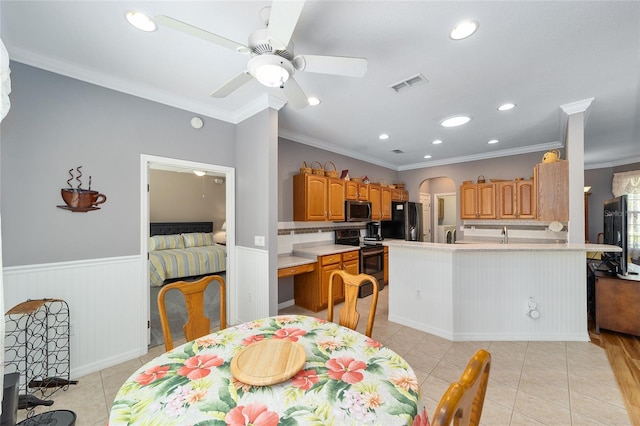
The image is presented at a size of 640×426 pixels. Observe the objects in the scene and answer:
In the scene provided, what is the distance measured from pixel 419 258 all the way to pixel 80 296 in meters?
3.46

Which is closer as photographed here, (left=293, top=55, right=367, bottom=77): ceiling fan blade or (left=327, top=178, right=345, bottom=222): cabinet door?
(left=293, top=55, right=367, bottom=77): ceiling fan blade

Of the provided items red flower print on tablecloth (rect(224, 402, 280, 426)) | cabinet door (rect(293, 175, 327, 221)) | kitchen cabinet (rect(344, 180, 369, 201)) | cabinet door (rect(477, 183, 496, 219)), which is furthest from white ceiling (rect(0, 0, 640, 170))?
red flower print on tablecloth (rect(224, 402, 280, 426))

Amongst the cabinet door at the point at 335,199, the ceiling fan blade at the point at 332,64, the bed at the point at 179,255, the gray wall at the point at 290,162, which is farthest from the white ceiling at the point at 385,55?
the bed at the point at 179,255

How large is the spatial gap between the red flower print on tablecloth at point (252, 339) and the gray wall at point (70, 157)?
1.88 m

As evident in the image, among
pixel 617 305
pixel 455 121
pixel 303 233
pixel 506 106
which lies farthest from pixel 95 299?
pixel 617 305

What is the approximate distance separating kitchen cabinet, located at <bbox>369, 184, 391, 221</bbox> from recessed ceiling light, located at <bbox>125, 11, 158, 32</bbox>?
4012 millimetres

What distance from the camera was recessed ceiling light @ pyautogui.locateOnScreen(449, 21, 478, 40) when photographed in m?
1.73

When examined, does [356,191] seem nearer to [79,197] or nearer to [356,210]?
[356,210]

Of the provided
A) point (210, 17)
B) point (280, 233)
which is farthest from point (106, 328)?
point (210, 17)

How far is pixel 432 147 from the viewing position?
15.5ft

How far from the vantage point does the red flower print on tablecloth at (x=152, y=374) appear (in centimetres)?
107

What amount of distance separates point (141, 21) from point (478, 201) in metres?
5.38

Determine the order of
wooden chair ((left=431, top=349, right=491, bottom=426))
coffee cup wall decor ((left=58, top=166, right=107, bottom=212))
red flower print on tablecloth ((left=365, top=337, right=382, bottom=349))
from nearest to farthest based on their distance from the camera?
wooden chair ((left=431, top=349, right=491, bottom=426)) → red flower print on tablecloth ((left=365, top=337, right=382, bottom=349)) → coffee cup wall decor ((left=58, top=166, right=107, bottom=212))

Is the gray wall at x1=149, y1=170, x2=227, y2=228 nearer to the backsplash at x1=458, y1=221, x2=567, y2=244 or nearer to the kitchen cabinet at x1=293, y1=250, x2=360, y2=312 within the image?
the kitchen cabinet at x1=293, y1=250, x2=360, y2=312
